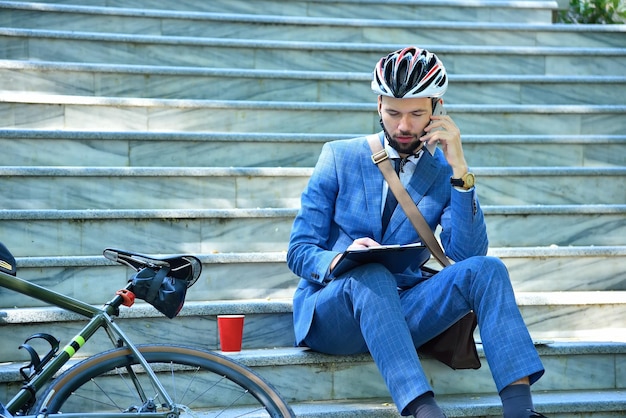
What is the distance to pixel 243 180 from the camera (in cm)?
459

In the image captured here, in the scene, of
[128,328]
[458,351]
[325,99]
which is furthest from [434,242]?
[325,99]

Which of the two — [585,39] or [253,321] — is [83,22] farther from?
[585,39]

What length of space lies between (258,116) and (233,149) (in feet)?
1.11

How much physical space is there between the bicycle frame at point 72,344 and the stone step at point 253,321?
830 millimetres

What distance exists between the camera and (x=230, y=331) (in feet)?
11.8

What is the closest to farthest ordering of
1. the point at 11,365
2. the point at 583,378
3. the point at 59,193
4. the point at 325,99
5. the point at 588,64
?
the point at 11,365
the point at 583,378
the point at 59,193
the point at 325,99
the point at 588,64

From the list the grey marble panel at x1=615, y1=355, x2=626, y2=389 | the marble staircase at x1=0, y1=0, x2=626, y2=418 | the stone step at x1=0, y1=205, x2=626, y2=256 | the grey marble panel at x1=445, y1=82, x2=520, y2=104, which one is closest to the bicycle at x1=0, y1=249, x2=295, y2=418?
the marble staircase at x1=0, y1=0, x2=626, y2=418

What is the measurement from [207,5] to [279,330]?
311 cm

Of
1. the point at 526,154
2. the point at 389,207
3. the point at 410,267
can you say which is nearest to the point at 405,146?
the point at 389,207

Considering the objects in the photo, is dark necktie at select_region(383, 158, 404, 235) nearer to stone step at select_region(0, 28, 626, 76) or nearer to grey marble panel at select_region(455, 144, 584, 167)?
grey marble panel at select_region(455, 144, 584, 167)

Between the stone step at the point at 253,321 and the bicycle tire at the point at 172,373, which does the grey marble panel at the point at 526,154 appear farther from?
the bicycle tire at the point at 172,373

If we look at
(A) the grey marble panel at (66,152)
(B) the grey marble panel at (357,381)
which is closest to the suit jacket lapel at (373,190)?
(B) the grey marble panel at (357,381)

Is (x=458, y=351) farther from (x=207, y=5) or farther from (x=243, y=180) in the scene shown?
(x=207, y=5)

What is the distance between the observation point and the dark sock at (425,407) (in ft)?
9.61
